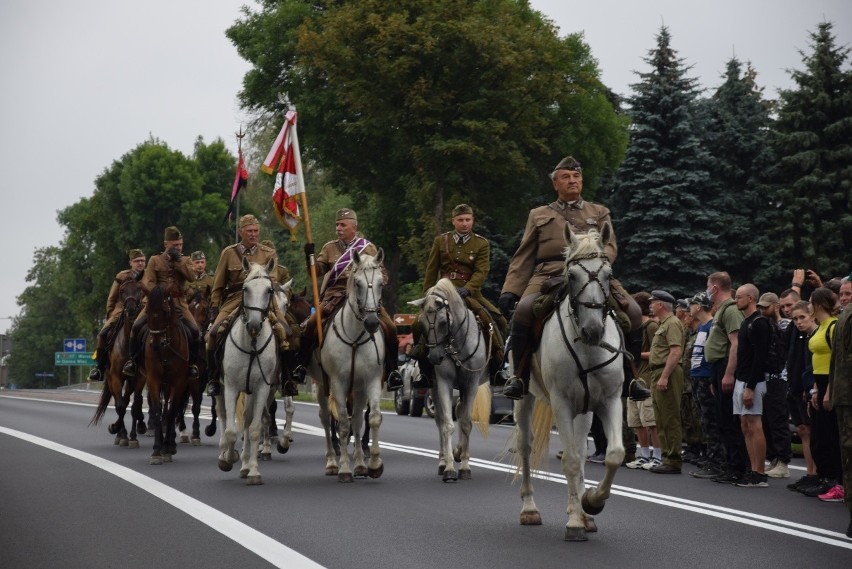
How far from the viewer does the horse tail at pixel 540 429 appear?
11.7m

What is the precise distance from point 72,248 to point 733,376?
271ft

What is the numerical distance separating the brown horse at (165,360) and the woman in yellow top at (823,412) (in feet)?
27.3

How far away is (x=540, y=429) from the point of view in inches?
466

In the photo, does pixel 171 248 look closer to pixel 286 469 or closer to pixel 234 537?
pixel 286 469

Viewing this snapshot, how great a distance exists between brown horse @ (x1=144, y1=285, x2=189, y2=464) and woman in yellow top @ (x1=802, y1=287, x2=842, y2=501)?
8.31m

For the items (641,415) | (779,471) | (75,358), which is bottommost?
(779,471)

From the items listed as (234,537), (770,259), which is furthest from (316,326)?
(770,259)

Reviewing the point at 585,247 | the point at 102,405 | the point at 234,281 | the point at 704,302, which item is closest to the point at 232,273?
the point at 234,281

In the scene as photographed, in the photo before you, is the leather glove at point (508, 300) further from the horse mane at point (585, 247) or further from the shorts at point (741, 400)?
the shorts at point (741, 400)

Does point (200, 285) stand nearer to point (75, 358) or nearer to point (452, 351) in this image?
point (452, 351)

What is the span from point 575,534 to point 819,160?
45356 millimetres

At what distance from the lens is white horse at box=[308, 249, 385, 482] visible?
14.6 meters

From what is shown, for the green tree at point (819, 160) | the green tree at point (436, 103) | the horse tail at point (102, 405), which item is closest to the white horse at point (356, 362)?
the horse tail at point (102, 405)

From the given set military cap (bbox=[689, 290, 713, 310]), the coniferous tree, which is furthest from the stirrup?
the coniferous tree
